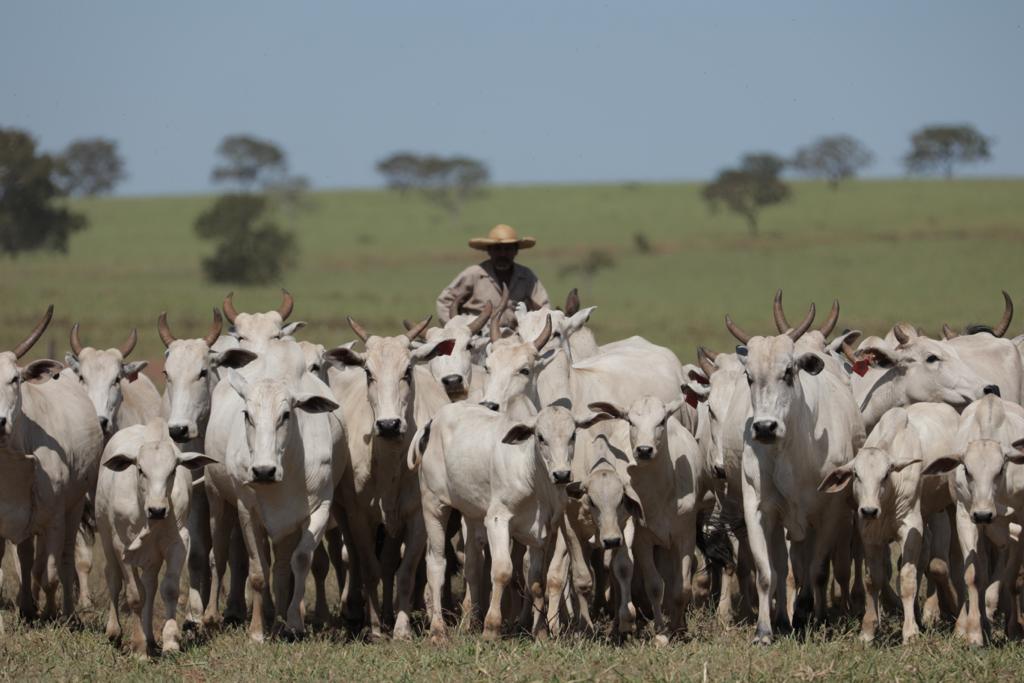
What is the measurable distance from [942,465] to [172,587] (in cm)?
483

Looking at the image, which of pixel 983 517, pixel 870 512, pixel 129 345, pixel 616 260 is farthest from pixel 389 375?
pixel 616 260

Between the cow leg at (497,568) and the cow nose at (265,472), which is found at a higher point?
the cow nose at (265,472)

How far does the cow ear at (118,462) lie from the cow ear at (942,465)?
492cm

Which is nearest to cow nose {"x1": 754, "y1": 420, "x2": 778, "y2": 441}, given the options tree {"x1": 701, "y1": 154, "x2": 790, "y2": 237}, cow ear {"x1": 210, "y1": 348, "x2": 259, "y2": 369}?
cow ear {"x1": 210, "y1": 348, "x2": 259, "y2": 369}

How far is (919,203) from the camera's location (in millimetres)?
60125

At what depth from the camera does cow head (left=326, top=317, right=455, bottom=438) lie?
11297 millimetres

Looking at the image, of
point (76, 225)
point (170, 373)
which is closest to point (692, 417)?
point (170, 373)

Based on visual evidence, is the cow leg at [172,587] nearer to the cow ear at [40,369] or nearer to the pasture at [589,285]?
the pasture at [589,285]

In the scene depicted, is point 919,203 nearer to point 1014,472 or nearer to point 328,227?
point 328,227

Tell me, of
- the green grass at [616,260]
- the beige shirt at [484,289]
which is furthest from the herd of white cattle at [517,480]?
the green grass at [616,260]

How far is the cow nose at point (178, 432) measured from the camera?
437 inches

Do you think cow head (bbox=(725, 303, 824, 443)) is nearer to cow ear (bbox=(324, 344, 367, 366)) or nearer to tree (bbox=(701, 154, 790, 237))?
cow ear (bbox=(324, 344, 367, 366))

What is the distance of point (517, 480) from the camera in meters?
10.3

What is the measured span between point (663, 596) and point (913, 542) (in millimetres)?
1840
